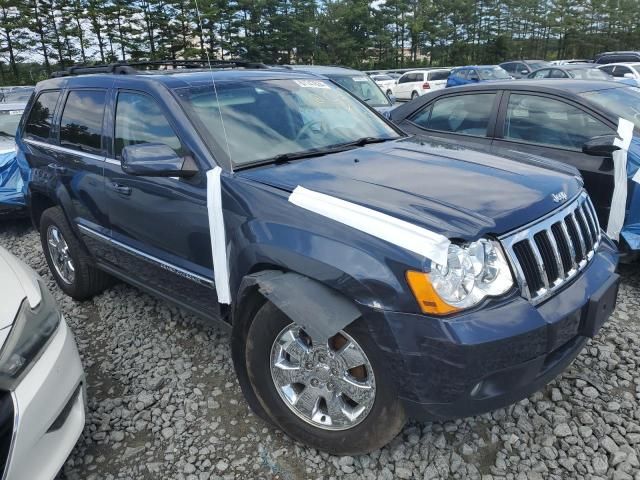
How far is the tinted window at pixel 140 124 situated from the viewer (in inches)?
115

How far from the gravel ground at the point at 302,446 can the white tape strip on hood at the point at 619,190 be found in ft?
2.77

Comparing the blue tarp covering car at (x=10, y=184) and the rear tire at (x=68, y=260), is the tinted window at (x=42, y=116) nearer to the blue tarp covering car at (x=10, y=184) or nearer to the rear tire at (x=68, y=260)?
the rear tire at (x=68, y=260)

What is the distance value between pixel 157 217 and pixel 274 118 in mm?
891

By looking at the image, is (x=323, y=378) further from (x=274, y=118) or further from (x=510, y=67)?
(x=510, y=67)

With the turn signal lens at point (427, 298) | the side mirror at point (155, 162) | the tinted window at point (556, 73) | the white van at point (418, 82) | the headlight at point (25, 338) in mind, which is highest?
the side mirror at point (155, 162)

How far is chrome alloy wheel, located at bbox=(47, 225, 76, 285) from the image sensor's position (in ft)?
13.9

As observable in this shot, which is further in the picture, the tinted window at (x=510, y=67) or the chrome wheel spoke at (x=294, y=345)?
the tinted window at (x=510, y=67)

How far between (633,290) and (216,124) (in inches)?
130

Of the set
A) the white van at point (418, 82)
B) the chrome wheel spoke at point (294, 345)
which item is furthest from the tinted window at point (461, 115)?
the white van at point (418, 82)

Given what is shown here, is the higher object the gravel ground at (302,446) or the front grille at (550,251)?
the front grille at (550,251)

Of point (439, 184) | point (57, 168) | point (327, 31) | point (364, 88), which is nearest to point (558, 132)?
point (439, 184)

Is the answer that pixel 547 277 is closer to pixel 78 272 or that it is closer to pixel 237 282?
pixel 237 282

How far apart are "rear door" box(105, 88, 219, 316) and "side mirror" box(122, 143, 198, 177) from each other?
9 centimetres

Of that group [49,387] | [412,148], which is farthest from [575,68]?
[49,387]
